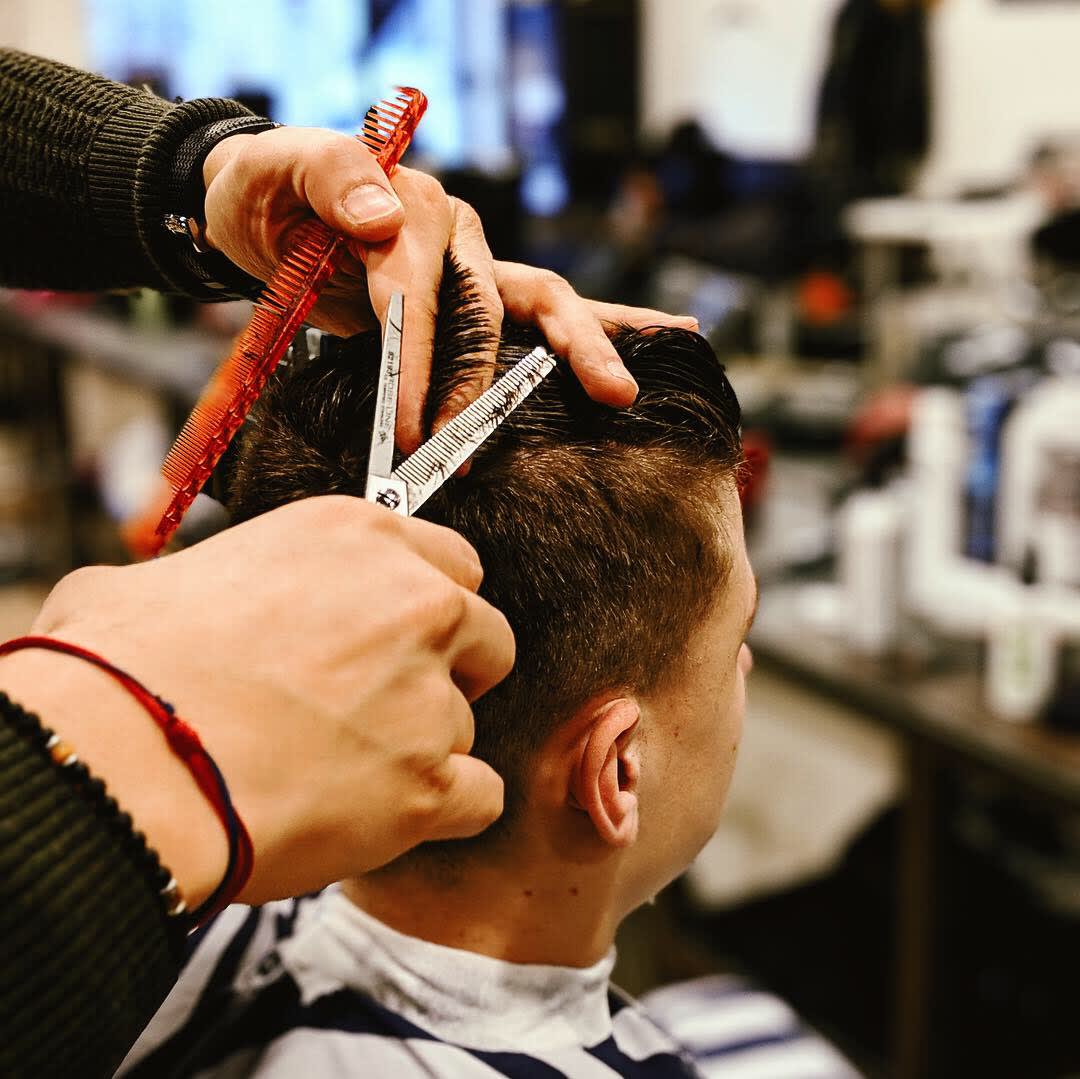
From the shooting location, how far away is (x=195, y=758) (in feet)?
1.85

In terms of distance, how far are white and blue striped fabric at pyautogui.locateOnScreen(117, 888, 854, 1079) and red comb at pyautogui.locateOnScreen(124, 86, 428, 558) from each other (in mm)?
430

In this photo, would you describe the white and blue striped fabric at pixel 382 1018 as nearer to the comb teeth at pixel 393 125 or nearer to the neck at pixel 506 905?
the neck at pixel 506 905

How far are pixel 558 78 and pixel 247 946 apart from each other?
21.1 feet

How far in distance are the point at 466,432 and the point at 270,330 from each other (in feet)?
0.50

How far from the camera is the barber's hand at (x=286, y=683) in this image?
559mm

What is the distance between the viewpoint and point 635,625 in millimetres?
945

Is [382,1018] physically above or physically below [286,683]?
below

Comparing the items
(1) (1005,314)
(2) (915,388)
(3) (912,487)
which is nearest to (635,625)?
(3) (912,487)

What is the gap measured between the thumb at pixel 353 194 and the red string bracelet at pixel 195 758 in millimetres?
341

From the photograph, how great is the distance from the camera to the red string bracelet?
0.56 m

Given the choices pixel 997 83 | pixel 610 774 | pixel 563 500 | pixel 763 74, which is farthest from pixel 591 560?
pixel 763 74

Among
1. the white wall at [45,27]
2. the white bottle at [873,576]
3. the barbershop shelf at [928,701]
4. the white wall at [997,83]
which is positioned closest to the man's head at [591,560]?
the barbershop shelf at [928,701]

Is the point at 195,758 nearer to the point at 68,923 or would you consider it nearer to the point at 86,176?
the point at 68,923

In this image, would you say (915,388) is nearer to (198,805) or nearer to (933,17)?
(198,805)
